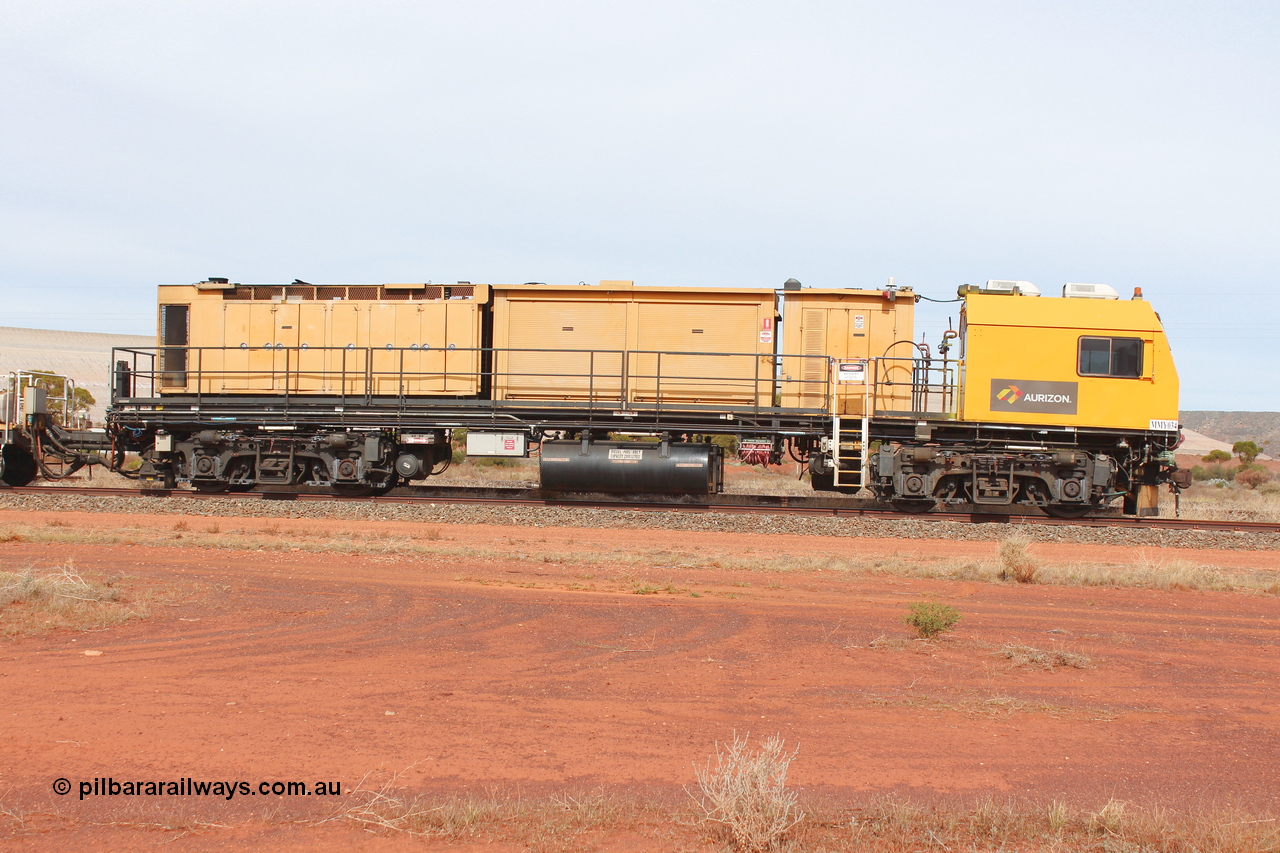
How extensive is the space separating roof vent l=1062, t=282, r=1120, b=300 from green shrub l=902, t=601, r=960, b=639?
36.0 feet

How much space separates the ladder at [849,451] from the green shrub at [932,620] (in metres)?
8.32

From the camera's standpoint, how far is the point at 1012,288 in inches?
667

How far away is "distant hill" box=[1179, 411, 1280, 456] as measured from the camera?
366 ft

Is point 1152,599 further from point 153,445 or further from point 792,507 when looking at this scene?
point 153,445

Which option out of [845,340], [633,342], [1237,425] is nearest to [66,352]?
[633,342]

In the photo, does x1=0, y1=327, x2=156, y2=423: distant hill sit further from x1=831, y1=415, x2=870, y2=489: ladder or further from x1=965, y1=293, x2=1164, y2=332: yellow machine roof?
x1=965, y1=293, x2=1164, y2=332: yellow machine roof

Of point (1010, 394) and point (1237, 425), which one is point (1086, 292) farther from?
point (1237, 425)

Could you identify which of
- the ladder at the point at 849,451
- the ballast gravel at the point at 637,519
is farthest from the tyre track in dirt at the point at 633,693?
the ladder at the point at 849,451

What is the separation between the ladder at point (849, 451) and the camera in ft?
54.2

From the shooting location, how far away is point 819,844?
4250 mm

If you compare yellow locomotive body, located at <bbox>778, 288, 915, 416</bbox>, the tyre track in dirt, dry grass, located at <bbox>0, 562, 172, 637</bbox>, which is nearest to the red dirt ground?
the tyre track in dirt

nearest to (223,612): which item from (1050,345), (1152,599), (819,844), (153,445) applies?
(819,844)

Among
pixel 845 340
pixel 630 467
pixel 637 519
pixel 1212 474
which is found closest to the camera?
pixel 637 519

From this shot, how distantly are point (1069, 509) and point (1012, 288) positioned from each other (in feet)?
14.7
